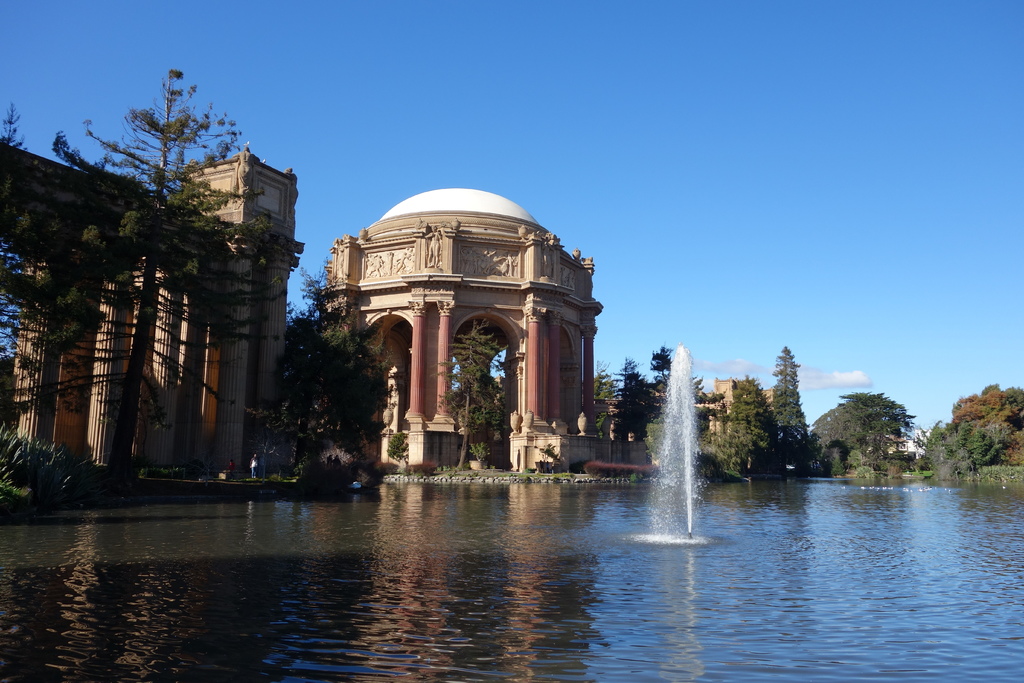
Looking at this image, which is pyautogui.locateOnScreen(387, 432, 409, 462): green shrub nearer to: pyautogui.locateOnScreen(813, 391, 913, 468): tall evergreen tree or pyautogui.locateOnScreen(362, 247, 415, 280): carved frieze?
pyautogui.locateOnScreen(362, 247, 415, 280): carved frieze

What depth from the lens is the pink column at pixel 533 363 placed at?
53062 millimetres

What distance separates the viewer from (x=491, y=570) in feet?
33.7

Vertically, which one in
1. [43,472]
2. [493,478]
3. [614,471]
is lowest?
[493,478]

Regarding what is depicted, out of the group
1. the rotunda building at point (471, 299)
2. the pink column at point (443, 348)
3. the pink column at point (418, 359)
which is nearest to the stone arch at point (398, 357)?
the rotunda building at point (471, 299)

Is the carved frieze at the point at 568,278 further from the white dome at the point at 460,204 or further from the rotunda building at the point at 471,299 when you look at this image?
the white dome at the point at 460,204

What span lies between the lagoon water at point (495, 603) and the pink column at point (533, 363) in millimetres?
37420

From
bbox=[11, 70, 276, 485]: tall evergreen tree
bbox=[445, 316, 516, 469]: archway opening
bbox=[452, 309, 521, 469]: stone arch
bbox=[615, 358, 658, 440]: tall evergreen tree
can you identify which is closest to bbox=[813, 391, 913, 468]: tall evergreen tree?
Answer: bbox=[615, 358, 658, 440]: tall evergreen tree

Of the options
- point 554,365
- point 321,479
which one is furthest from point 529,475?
point 321,479

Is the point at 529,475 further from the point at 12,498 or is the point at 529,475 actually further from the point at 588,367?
the point at 12,498

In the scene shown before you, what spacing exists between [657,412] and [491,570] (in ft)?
176

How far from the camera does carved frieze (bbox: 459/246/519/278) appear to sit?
54.3 metres

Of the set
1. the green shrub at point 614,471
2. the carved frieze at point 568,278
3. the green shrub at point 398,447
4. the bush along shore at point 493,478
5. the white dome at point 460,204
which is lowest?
the bush along shore at point 493,478

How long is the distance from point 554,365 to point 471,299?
700 cm

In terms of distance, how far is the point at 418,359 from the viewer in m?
52.4
